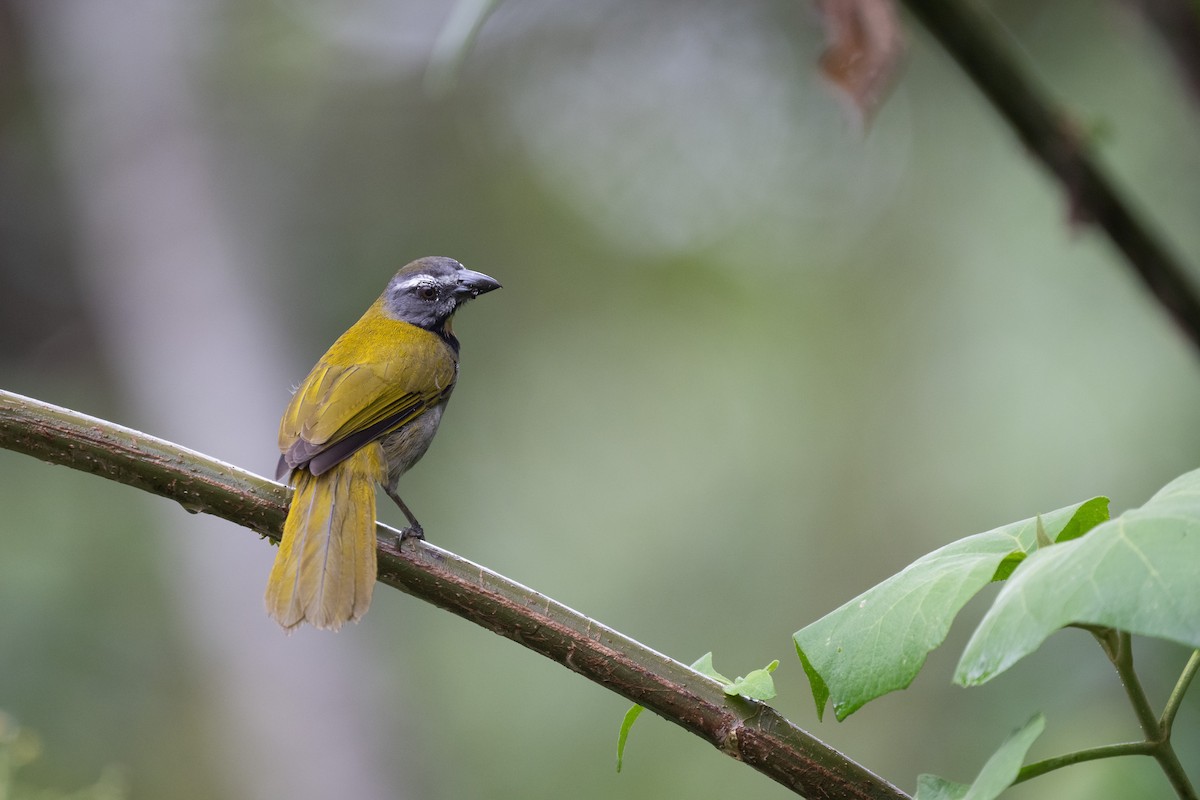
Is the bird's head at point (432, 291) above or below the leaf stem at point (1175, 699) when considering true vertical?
above

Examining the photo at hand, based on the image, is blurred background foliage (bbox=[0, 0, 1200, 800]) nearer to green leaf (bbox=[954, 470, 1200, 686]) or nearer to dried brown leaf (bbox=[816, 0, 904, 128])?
dried brown leaf (bbox=[816, 0, 904, 128])

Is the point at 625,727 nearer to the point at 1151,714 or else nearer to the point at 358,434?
the point at 1151,714

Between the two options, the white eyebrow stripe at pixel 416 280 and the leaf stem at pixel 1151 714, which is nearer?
the leaf stem at pixel 1151 714

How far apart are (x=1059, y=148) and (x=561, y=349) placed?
873 cm

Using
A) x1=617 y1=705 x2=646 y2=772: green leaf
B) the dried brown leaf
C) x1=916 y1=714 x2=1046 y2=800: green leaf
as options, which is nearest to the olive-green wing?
x1=617 y1=705 x2=646 y2=772: green leaf

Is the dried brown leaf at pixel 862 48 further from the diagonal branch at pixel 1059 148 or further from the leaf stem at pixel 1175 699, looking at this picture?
the leaf stem at pixel 1175 699

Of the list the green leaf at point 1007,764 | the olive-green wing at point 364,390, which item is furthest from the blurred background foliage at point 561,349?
the green leaf at point 1007,764

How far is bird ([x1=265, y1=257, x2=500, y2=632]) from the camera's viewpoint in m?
2.44

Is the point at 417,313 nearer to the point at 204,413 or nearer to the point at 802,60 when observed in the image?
the point at 204,413

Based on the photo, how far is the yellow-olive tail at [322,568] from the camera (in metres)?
2.39

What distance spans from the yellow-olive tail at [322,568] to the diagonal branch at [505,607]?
31 centimetres

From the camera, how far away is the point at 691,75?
418 inches

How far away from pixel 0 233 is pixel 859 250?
7526 millimetres

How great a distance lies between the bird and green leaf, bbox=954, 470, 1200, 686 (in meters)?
1.44
